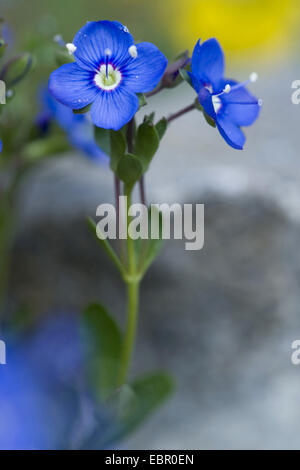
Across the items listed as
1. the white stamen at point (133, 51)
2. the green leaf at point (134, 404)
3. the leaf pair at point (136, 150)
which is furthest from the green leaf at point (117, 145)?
the green leaf at point (134, 404)

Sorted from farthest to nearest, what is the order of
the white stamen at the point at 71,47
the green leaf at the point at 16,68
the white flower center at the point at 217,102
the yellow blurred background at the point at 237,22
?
1. the yellow blurred background at the point at 237,22
2. the green leaf at the point at 16,68
3. the white flower center at the point at 217,102
4. the white stamen at the point at 71,47

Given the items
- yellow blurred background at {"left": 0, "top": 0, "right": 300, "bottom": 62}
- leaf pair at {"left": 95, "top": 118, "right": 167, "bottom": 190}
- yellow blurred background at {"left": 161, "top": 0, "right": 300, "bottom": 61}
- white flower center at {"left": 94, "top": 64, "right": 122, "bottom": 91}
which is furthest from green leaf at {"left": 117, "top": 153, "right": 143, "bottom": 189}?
yellow blurred background at {"left": 161, "top": 0, "right": 300, "bottom": 61}

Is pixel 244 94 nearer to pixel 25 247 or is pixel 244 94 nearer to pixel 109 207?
pixel 109 207

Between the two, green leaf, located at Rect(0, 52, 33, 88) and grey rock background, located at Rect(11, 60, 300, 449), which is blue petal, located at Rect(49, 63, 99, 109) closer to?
green leaf, located at Rect(0, 52, 33, 88)

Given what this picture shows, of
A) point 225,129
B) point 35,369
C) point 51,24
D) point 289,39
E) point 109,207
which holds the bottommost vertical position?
point 35,369

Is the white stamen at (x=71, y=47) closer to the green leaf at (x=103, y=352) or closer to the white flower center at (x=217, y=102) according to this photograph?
the white flower center at (x=217, y=102)

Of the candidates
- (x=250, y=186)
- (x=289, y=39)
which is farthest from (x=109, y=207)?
(x=289, y=39)

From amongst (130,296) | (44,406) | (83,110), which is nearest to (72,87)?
(83,110)
